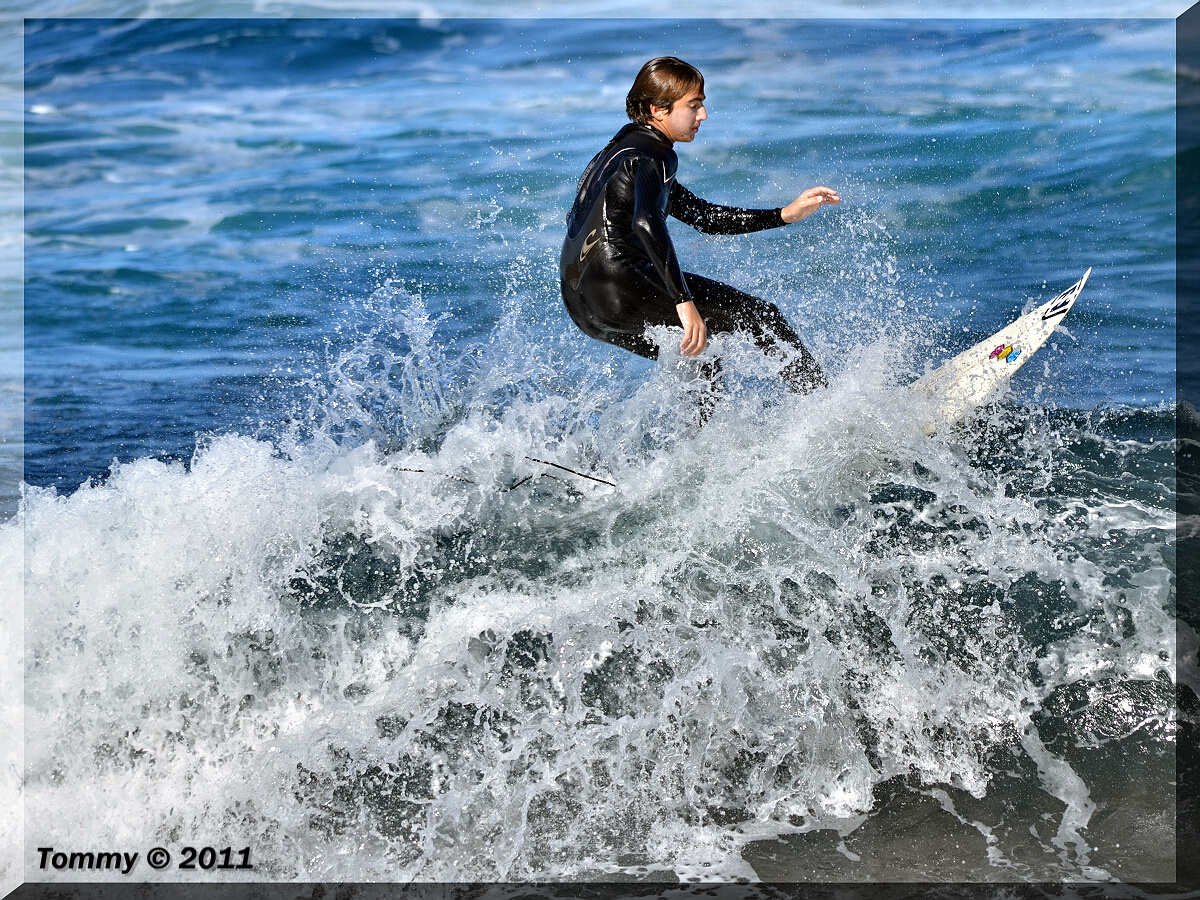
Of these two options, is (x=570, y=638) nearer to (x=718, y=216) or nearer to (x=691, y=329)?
(x=691, y=329)

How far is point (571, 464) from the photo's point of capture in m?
4.13

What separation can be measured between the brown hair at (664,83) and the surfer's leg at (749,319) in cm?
68

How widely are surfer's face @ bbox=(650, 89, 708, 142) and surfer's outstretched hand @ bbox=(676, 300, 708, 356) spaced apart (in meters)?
0.71

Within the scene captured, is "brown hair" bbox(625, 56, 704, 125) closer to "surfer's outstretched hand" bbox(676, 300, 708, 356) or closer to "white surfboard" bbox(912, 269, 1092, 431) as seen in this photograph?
"surfer's outstretched hand" bbox(676, 300, 708, 356)

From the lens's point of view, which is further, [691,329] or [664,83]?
[664,83]

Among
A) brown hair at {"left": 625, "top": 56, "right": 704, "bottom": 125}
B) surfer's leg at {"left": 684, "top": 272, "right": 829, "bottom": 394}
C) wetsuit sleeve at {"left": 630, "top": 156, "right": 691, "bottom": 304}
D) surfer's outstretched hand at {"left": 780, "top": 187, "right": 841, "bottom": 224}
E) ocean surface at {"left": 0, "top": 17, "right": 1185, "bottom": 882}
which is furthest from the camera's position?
surfer's outstretched hand at {"left": 780, "top": 187, "right": 841, "bottom": 224}

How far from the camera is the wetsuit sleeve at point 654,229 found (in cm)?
353

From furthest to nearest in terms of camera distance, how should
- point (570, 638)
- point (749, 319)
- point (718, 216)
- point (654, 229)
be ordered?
1. point (718, 216)
2. point (749, 319)
3. point (654, 229)
4. point (570, 638)

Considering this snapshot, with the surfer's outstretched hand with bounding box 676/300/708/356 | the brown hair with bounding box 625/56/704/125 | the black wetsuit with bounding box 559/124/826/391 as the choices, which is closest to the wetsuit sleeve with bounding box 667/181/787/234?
the black wetsuit with bounding box 559/124/826/391

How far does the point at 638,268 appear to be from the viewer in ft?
12.4

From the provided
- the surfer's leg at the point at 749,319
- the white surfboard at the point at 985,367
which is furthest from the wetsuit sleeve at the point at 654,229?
the white surfboard at the point at 985,367

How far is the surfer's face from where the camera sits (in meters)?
3.72

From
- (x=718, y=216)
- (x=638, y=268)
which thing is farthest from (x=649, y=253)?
(x=718, y=216)

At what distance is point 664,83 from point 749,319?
0.98 m
